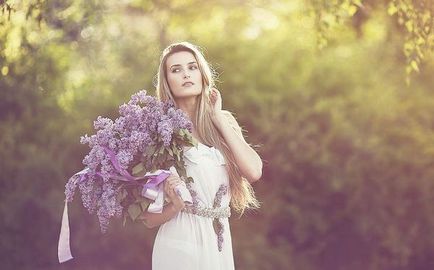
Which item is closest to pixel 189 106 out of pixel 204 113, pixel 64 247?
pixel 204 113

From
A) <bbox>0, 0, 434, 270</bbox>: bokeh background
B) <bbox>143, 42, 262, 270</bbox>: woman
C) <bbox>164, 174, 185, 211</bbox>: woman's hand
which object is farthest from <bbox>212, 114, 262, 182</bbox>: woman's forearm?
<bbox>0, 0, 434, 270</bbox>: bokeh background

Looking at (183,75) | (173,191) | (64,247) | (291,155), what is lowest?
(64,247)

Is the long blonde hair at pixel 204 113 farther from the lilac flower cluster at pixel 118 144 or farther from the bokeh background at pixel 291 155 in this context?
the bokeh background at pixel 291 155

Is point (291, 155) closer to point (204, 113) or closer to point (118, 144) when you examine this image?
point (204, 113)

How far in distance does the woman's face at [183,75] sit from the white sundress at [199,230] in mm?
266

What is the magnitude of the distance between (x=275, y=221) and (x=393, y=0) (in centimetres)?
287

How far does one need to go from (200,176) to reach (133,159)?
0.33m

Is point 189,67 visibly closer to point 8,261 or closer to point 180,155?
point 180,155

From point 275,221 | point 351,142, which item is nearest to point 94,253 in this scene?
point 275,221

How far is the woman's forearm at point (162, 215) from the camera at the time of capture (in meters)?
4.62

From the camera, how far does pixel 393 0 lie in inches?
263

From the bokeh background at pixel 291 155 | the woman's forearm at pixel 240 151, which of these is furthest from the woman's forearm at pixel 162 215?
the bokeh background at pixel 291 155

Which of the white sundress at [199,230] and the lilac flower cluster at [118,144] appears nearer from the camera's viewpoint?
the lilac flower cluster at [118,144]

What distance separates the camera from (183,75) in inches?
190
